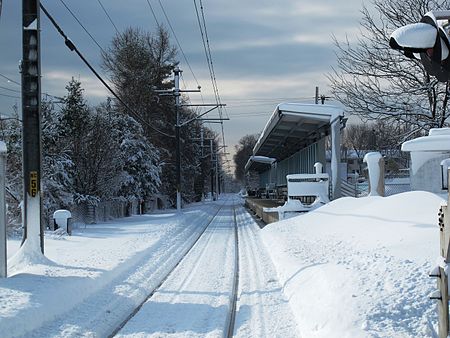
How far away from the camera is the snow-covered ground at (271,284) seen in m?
6.47

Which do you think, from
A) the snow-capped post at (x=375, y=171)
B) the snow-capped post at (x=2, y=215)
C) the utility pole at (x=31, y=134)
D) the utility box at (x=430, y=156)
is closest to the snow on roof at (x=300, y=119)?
the snow-capped post at (x=375, y=171)

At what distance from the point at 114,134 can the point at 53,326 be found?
2989 cm

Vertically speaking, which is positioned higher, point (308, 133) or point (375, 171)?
point (308, 133)

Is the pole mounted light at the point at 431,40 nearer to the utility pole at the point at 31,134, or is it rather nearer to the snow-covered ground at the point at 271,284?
the snow-covered ground at the point at 271,284

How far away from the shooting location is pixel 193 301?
29.0 ft

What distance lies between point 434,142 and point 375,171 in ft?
8.64

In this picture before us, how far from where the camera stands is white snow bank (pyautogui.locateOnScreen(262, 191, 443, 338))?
6.07 m

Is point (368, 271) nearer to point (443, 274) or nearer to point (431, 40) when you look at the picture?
point (443, 274)

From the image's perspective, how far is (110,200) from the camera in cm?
3353

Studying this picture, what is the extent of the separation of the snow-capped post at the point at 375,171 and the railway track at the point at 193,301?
559 cm

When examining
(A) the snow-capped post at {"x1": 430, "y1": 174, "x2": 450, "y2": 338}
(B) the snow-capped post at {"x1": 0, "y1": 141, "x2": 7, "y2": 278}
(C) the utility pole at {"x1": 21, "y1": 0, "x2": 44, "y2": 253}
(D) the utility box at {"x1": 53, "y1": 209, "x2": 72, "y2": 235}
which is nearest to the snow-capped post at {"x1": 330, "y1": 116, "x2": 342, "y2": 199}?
(D) the utility box at {"x1": 53, "y1": 209, "x2": 72, "y2": 235}

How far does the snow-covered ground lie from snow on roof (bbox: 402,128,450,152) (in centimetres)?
193

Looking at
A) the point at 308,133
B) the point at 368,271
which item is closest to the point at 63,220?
the point at 368,271

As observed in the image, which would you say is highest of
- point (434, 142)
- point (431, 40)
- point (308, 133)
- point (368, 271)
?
point (308, 133)
